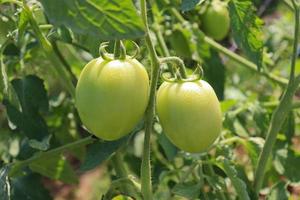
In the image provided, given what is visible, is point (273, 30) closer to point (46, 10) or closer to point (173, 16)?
point (173, 16)

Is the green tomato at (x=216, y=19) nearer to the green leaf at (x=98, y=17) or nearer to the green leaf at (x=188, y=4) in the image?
the green leaf at (x=188, y=4)

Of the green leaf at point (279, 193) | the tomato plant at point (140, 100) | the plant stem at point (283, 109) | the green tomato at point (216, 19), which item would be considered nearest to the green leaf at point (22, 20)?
the tomato plant at point (140, 100)

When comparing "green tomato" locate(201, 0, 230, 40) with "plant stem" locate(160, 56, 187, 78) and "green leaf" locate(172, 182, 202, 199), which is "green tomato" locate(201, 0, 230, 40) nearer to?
"green leaf" locate(172, 182, 202, 199)

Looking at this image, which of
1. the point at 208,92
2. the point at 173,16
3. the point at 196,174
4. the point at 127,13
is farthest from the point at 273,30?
the point at 127,13

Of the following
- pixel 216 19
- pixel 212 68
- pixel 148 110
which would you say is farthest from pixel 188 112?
pixel 216 19

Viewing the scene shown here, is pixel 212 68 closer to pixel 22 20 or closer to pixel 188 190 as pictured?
pixel 188 190

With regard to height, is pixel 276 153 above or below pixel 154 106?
below

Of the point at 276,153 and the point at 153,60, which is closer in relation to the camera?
the point at 153,60
